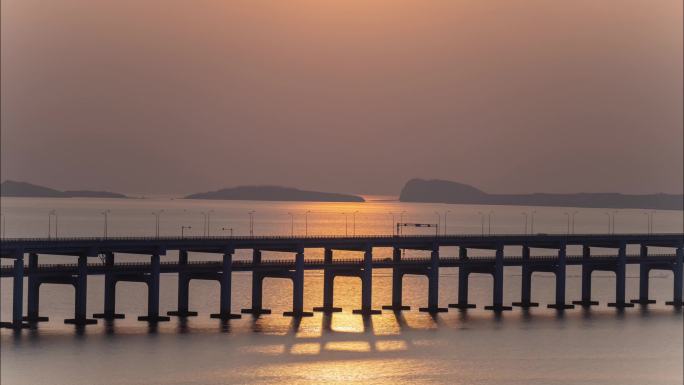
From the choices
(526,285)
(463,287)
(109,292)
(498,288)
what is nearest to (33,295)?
(109,292)

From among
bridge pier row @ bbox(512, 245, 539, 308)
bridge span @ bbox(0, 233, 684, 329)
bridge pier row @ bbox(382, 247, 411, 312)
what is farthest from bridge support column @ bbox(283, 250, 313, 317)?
bridge pier row @ bbox(512, 245, 539, 308)

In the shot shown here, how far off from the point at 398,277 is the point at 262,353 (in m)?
41.6

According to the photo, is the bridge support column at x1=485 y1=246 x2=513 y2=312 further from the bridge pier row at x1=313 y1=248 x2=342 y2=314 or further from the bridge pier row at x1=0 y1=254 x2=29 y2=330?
the bridge pier row at x1=0 y1=254 x2=29 y2=330

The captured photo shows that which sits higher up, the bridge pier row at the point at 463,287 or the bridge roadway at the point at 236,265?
the bridge roadway at the point at 236,265

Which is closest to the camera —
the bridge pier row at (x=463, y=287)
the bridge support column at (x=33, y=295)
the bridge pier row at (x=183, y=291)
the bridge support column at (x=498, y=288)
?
the bridge support column at (x=33, y=295)

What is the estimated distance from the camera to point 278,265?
463ft

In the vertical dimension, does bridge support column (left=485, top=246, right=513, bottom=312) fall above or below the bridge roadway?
below

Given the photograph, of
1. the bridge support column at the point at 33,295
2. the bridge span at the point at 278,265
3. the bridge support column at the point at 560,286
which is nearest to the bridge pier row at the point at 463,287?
the bridge span at the point at 278,265

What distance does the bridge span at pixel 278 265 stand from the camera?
124688 mm

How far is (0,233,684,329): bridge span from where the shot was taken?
409 ft

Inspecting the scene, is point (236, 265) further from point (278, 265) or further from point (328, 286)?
point (328, 286)

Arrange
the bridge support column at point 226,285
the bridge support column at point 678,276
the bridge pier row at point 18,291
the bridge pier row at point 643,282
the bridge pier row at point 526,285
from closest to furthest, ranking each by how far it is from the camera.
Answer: the bridge pier row at point 18,291 < the bridge support column at point 226,285 < the bridge pier row at point 526,285 < the bridge pier row at point 643,282 < the bridge support column at point 678,276

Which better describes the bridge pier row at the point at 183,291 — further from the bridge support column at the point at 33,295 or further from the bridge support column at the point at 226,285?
the bridge support column at the point at 33,295

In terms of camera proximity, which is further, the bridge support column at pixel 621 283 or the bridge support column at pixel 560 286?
the bridge support column at pixel 621 283
